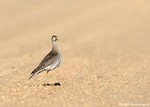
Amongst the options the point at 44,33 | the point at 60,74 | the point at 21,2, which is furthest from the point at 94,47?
the point at 21,2

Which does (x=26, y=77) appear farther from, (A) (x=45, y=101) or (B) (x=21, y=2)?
(B) (x=21, y=2)

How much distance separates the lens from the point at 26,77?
58.5 ft

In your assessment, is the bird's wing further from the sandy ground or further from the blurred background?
the blurred background

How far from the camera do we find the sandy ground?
13344 millimetres

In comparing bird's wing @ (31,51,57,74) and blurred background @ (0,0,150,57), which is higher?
blurred background @ (0,0,150,57)

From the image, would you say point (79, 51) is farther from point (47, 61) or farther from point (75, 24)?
point (47, 61)

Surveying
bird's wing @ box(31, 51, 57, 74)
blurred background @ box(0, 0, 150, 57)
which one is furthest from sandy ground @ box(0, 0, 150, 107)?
bird's wing @ box(31, 51, 57, 74)

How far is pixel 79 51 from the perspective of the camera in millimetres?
28453

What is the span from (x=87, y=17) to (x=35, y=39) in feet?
26.5

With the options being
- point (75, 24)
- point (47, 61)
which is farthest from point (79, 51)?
point (47, 61)

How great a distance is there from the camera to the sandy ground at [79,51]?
13.3 m

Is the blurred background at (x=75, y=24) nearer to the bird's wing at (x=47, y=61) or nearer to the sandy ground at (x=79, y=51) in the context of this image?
the sandy ground at (x=79, y=51)

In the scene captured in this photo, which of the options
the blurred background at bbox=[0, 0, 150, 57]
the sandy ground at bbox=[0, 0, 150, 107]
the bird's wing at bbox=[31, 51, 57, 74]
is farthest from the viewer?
the blurred background at bbox=[0, 0, 150, 57]

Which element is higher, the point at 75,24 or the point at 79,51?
the point at 75,24
